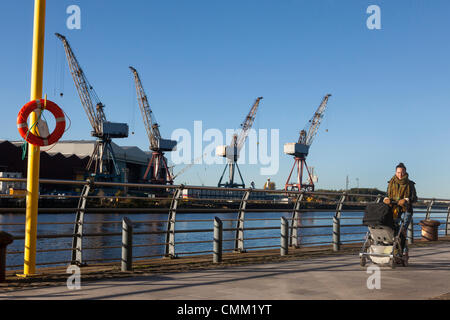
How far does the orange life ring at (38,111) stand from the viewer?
648cm

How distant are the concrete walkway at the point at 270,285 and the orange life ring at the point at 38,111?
1955mm

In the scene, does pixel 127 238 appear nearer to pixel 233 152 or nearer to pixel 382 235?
pixel 382 235

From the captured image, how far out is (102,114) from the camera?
290 ft

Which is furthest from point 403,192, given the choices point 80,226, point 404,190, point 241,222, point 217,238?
point 80,226

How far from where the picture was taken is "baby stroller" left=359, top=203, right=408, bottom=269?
25.8 feet

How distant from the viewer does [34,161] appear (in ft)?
21.7

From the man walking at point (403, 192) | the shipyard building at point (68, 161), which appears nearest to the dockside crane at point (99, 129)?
the shipyard building at point (68, 161)

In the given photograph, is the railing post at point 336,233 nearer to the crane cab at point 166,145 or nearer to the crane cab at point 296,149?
the crane cab at point 166,145

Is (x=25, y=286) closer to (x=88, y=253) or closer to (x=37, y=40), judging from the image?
(x=37, y=40)

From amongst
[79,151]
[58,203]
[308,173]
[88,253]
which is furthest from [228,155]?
[88,253]

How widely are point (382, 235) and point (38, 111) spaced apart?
5.44 meters

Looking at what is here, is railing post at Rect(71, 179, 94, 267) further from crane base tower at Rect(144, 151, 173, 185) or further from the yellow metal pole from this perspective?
crane base tower at Rect(144, 151, 173, 185)

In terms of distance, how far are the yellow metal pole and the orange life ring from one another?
0.29 feet
